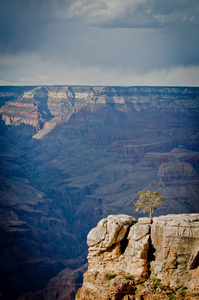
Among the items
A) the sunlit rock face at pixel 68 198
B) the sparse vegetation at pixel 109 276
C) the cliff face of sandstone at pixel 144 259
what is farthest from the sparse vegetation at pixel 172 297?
the sunlit rock face at pixel 68 198

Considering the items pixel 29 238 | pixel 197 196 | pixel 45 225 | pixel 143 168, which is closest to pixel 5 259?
pixel 29 238

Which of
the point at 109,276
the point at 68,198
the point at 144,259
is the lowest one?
the point at 68,198

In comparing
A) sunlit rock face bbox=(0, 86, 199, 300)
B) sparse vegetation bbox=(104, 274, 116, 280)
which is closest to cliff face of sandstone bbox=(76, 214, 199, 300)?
sparse vegetation bbox=(104, 274, 116, 280)

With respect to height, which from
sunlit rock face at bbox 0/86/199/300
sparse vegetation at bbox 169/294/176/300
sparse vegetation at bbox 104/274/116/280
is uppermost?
sparse vegetation at bbox 104/274/116/280

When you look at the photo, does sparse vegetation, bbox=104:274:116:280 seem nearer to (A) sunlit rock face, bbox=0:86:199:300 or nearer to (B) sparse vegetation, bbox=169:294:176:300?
(B) sparse vegetation, bbox=169:294:176:300

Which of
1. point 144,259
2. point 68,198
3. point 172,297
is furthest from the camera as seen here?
point 68,198

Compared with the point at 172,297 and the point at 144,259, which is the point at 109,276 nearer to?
the point at 144,259

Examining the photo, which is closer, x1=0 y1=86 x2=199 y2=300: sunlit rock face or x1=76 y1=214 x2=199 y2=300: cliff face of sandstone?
x1=76 y1=214 x2=199 y2=300: cliff face of sandstone

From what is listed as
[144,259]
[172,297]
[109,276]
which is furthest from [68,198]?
[172,297]
